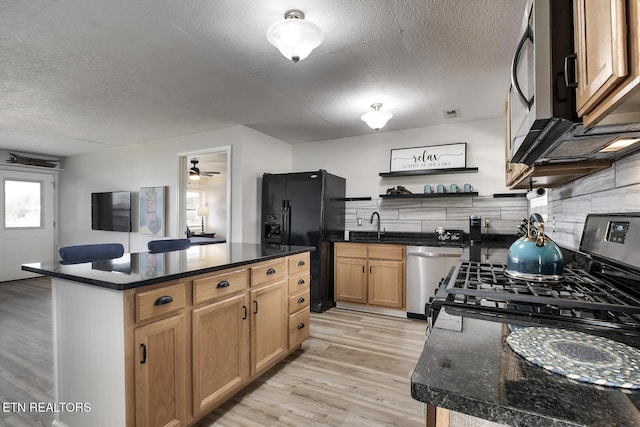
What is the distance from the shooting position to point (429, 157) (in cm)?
414

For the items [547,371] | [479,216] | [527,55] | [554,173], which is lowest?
[547,371]

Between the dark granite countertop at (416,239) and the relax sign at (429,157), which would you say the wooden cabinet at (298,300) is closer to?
the dark granite countertop at (416,239)

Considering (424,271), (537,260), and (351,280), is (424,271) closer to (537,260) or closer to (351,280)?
(351,280)

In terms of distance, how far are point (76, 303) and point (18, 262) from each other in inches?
240

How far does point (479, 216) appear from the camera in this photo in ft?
12.7

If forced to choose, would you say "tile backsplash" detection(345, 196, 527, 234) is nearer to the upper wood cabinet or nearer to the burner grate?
the burner grate

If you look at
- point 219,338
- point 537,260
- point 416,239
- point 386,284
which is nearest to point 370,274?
point 386,284

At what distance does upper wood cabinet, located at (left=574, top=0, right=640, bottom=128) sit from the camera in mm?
583

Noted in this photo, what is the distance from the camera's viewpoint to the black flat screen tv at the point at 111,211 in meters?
5.27

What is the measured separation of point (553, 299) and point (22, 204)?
8111mm

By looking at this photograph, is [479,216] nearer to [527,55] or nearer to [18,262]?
[527,55]

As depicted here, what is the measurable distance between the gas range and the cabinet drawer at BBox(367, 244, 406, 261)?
215 cm

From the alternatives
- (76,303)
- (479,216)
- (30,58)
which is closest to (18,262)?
(30,58)

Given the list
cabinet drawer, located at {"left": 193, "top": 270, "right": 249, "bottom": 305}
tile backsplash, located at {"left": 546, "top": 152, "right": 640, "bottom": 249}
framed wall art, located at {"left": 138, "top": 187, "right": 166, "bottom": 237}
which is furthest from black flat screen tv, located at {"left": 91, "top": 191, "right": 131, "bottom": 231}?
tile backsplash, located at {"left": 546, "top": 152, "right": 640, "bottom": 249}
